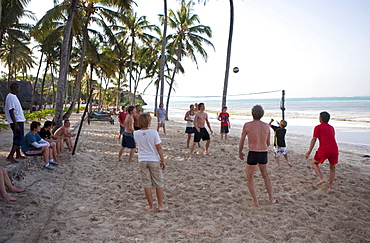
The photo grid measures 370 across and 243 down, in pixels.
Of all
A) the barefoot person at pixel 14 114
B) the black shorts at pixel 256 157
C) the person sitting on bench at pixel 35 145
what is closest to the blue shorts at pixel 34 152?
the person sitting on bench at pixel 35 145

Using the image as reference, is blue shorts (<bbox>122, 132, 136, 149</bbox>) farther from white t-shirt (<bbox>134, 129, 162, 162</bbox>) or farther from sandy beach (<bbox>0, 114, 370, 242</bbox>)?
white t-shirt (<bbox>134, 129, 162, 162</bbox>)

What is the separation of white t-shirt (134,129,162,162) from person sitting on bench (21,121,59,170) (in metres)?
2.55

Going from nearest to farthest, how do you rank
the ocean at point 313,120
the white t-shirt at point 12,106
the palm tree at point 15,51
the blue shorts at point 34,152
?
the white t-shirt at point 12,106 → the blue shorts at point 34,152 → the ocean at point 313,120 → the palm tree at point 15,51

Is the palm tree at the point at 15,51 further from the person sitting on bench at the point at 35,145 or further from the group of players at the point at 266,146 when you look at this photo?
the group of players at the point at 266,146

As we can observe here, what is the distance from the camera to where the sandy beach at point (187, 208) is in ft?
9.77

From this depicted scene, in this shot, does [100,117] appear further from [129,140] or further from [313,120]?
[313,120]

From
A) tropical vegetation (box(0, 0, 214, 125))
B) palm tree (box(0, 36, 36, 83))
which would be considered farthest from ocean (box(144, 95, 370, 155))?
palm tree (box(0, 36, 36, 83))

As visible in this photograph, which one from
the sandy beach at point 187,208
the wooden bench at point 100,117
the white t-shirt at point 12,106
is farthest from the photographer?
→ the wooden bench at point 100,117

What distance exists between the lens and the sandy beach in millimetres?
2977

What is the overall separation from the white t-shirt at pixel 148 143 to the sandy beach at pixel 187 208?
707 millimetres

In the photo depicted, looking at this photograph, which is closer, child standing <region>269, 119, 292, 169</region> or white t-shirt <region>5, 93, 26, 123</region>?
white t-shirt <region>5, 93, 26, 123</region>

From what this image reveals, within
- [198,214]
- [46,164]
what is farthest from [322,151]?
[46,164]

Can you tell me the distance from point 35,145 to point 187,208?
3.02 m

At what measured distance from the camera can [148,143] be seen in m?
3.48
